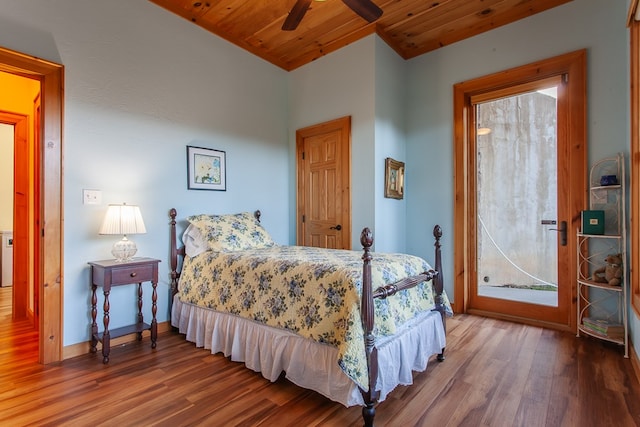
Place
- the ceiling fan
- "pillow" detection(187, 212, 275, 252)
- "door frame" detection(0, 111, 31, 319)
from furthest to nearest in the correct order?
"door frame" detection(0, 111, 31, 319), "pillow" detection(187, 212, 275, 252), the ceiling fan

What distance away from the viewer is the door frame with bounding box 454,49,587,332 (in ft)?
9.43

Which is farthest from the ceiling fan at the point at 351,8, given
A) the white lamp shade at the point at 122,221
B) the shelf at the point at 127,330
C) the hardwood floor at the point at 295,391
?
the shelf at the point at 127,330

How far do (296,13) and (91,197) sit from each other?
2130mm

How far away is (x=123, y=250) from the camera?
2.60 metres

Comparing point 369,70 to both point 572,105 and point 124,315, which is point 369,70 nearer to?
point 572,105

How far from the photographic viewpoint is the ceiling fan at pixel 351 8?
7.53 ft

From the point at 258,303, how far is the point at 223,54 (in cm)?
276

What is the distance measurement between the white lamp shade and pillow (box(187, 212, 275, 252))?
0.53 meters

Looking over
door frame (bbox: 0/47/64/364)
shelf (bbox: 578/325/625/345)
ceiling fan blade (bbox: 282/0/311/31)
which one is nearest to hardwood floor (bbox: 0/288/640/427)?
shelf (bbox: 578/325/625/345)

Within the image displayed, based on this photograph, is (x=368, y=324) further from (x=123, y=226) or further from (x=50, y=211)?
(x=50, y=211)

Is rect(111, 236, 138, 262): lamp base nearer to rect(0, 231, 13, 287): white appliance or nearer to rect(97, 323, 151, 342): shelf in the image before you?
rect(97, 323, 151, 342): shelf

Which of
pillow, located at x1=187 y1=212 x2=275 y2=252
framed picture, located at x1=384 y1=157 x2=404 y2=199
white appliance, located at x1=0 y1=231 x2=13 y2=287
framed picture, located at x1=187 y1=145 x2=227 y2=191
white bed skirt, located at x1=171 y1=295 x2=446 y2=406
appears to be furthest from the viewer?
white appliance, located at x1=0 y1=231 x2=13 y2=287

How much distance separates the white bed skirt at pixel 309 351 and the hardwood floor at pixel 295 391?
3.7 inches

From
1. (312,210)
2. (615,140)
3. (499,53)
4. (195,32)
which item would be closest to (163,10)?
(195,32)
